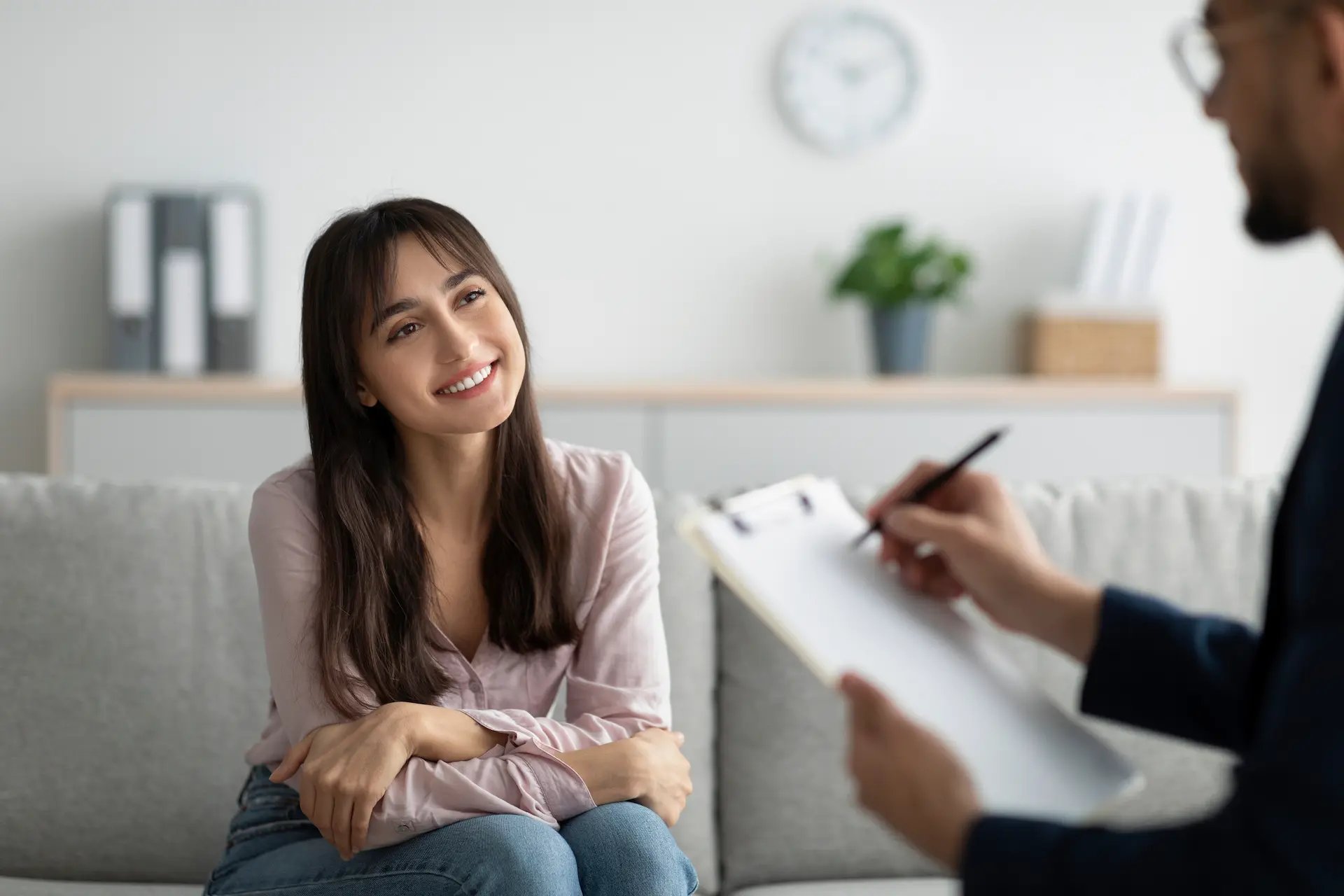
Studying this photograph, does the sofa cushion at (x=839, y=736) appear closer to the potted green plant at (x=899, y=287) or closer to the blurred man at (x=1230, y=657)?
the blurred man at (x=1230, y=657)

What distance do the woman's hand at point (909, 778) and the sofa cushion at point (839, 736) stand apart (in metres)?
1.08

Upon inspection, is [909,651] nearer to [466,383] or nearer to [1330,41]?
[1330,41]

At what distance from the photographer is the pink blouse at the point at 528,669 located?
1.46 meters

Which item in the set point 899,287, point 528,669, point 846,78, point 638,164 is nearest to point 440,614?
point 528,669

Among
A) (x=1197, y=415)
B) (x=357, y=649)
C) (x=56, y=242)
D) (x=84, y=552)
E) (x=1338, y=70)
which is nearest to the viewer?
(x=1338, y=70)

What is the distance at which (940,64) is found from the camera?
4.02 metres

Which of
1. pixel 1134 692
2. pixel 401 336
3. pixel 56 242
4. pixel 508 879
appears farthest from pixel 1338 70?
pixel 56 242

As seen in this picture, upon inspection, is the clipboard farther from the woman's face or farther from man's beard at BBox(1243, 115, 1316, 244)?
the woman's face

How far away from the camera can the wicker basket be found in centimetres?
374

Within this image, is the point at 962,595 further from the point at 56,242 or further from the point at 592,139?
the point at 56,242

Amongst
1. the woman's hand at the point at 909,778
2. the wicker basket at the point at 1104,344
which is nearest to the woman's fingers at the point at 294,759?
the woman's hand at the point at 909,778

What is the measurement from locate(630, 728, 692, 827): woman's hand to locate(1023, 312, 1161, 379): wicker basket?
245 cm

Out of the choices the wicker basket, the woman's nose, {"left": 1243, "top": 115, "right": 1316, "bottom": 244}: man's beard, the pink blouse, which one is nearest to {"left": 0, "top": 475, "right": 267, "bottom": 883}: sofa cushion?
the pink blouse

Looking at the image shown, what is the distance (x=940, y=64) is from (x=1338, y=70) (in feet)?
11.0
